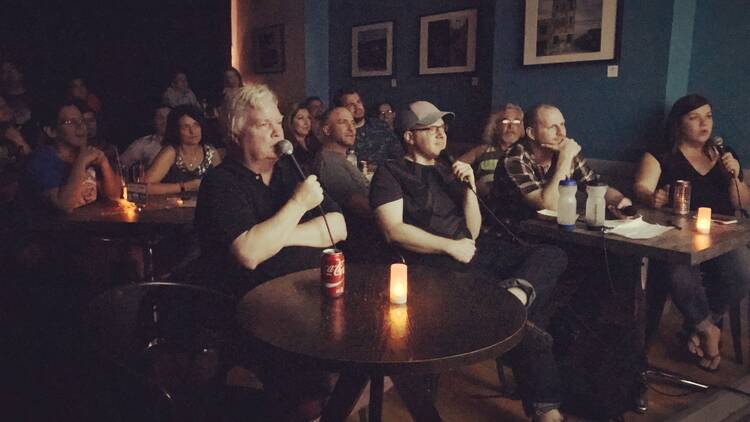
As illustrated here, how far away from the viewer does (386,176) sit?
2496mm

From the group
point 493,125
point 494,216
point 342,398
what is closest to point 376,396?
point 342,398

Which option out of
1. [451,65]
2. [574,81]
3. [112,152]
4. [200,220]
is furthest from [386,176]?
[451,65]

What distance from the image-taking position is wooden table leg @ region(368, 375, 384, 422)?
169 cm

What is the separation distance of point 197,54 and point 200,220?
7473 mm

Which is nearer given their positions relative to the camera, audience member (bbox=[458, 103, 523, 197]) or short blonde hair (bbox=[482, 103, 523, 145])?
audience member (bbox=[458, 103, 523, 197])

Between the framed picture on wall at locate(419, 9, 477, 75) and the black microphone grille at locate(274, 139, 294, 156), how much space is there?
14.5 feet

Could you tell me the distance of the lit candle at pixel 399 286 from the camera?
5.33 feet

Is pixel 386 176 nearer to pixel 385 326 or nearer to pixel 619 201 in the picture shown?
pixel 385 326

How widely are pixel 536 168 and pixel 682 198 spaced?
0.65 meters

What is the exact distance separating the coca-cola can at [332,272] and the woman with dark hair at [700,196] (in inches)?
75.3

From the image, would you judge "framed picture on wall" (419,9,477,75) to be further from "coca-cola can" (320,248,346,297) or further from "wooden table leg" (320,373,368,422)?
"wooden table leg" (320,373,368,422)

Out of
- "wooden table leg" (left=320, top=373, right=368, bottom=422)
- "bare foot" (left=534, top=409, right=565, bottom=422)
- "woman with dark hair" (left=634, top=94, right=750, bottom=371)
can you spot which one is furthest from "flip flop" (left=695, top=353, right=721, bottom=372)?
"wooden table leg" (left=320, top=373, right=368, bottom=422)

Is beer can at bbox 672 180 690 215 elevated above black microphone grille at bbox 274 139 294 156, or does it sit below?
below

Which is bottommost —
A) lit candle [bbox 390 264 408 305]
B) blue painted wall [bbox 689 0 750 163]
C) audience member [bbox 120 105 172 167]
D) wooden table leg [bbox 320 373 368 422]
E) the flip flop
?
the flip flop
